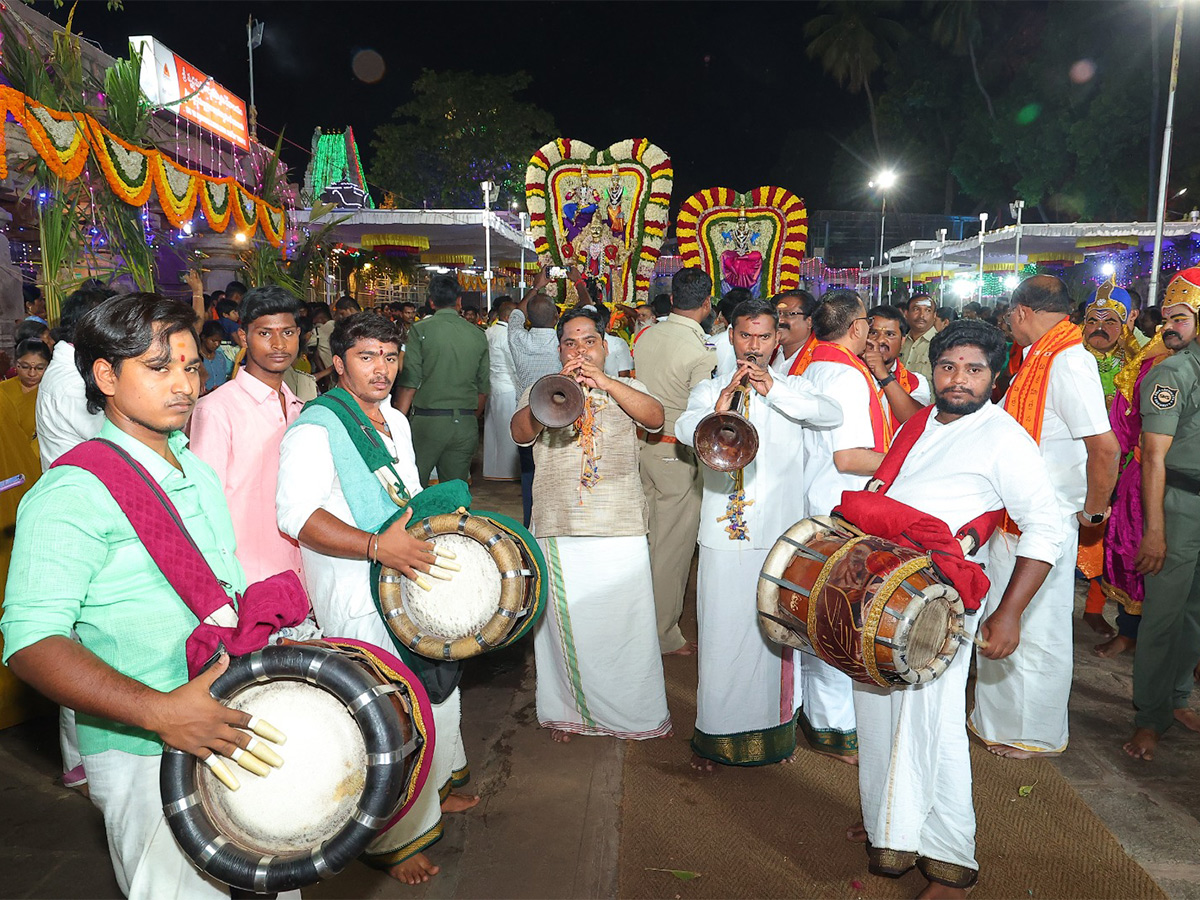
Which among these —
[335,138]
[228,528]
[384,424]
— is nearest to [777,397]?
[384,424]

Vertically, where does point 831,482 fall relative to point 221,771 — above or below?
above

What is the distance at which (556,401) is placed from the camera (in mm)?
3496

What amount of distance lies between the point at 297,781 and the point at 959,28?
129 feet

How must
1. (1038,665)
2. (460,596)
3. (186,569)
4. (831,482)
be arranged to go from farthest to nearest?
(831,482) < (1038,665) < (460,596) < (186,569)

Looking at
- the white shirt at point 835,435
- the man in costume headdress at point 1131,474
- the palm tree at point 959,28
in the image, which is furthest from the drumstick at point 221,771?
the palm tree at point 959,28

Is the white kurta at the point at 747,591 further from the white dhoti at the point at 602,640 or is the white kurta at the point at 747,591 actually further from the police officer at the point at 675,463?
the police officer at the point at 675,463

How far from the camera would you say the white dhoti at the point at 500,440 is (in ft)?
30.6

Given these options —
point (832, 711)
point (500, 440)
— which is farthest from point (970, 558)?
point (500, 440)

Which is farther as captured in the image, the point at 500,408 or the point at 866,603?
the point at 500,408

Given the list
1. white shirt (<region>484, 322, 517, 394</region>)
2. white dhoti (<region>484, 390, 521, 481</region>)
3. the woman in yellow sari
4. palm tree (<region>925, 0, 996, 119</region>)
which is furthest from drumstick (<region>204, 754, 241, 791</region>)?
palm tree (<region>925, 0, 996, 119</region>)

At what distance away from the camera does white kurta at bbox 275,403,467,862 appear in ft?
8.87

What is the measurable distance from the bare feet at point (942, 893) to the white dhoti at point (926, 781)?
25 mm

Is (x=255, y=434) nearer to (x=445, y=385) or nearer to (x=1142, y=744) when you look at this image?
(x=445, y=385)

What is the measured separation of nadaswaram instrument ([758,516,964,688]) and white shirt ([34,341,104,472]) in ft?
8.84
